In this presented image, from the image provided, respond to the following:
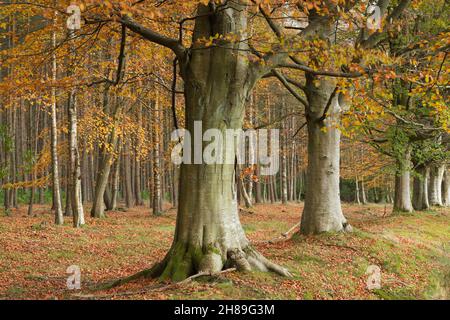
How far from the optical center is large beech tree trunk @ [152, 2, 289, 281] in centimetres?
741

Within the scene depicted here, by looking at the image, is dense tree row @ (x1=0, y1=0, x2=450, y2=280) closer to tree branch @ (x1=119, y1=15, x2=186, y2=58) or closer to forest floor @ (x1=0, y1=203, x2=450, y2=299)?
tree branch @ (x1=119, y1=15, x2=186, y2=58)

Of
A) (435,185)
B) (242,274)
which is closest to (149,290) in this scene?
(242,274)

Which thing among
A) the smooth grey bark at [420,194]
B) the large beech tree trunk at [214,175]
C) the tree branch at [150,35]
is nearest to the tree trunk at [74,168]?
the tree branch at [150,35]

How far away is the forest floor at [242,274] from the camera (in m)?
6.88

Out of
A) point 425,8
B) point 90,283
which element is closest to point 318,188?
point 90,283

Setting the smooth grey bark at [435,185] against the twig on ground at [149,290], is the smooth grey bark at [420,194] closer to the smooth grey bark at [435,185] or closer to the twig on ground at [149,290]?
the smooth grey bark at [435,185]

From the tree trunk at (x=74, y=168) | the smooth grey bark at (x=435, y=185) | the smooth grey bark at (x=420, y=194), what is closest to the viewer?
the tree trunk at (x=74, y=168)

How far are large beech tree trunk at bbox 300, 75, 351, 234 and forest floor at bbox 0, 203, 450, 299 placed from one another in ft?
1.77

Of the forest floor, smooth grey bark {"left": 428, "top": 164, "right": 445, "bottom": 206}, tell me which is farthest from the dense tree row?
smooth grey bark {"left": 428, "top": 164, "right": 445, "bottom": 206}

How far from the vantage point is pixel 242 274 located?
717 centimetres

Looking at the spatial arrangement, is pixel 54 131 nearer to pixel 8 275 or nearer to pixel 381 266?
pixel 8 275

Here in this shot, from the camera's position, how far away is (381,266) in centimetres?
981

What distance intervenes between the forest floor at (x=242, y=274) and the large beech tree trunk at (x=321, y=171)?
54cm
